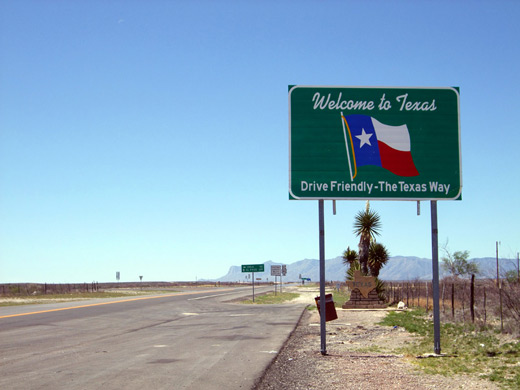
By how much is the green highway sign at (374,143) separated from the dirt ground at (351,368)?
3.83 meters

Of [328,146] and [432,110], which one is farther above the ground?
[432,110]

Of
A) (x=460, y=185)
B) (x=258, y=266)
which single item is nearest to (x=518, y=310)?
(x=460, y=185)

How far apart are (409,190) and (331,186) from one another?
6.47ft

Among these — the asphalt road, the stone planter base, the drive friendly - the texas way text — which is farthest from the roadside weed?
the stone planter base

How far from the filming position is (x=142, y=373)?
10.7 m

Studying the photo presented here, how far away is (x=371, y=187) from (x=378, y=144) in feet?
3.77

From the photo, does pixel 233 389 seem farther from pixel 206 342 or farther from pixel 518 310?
pixel 518 310

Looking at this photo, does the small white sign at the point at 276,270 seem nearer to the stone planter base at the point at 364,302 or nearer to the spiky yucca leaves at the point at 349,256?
the spiky yucca leaves at the point at 349,256

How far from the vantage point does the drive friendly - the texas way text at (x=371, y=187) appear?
13555mm

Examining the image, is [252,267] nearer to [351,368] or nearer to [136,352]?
[136,352]

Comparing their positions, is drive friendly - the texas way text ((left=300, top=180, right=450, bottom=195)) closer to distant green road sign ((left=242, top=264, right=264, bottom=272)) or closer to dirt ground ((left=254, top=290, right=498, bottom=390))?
dirt ground ((left=254, top=290, right=498, bottom=390))

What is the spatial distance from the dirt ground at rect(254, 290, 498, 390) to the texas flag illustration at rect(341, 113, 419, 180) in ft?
14.9

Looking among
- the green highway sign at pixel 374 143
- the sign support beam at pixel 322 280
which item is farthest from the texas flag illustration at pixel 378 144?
the sign support beam at pixel 322 280

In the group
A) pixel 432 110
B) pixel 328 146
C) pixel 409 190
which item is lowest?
pixel 409 190
